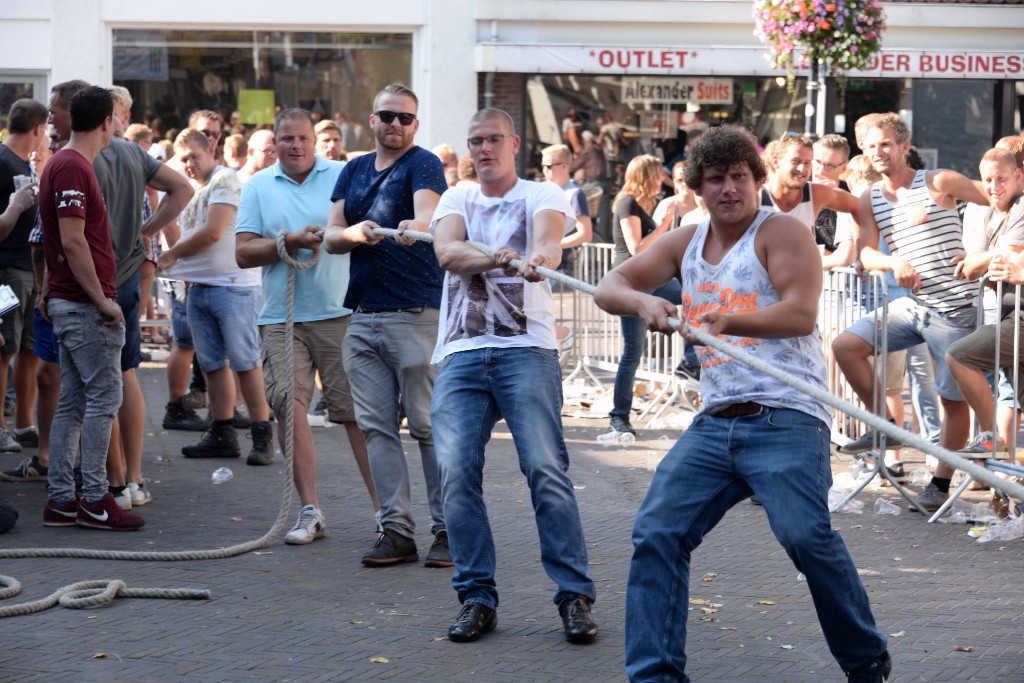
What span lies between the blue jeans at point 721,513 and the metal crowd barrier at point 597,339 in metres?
6.73

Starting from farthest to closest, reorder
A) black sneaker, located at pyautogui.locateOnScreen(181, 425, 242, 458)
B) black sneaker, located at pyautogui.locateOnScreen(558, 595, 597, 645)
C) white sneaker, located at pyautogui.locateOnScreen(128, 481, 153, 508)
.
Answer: black sneaker, located at pyautogui.locateOnScreen(181, 425, 242, 458) < white sneaker, located at pyautogui.locateOnScreen(128, 481, 153, 508) < black sneaker, located at pyautogui.locateOnScreen(558, 595, 597, 645)

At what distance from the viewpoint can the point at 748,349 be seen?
175 inches

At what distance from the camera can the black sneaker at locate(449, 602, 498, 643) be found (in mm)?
5277

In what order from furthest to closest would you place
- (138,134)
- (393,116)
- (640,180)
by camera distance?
(138,134), (640,180), (393,116)

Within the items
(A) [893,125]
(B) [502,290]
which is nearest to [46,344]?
(B) [502,290]

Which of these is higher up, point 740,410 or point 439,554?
point 740,410

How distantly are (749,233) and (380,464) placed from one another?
8.09ft

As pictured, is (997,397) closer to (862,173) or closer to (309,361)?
(862,173)

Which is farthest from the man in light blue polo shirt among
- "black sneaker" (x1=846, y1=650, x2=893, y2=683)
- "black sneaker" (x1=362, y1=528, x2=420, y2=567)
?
"black sneaker" (x1=846, y1=650, x2=893, y2=683)

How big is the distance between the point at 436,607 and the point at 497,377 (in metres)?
1.01

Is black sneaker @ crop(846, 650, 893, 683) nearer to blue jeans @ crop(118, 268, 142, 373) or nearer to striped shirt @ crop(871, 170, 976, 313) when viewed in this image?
striped shirt @ crop(871, 170, 976, 313)

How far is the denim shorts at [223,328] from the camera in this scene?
901cm

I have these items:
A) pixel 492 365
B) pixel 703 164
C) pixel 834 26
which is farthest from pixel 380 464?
pixel 834 26

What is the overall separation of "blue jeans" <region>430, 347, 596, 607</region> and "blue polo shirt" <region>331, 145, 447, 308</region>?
90 cm
